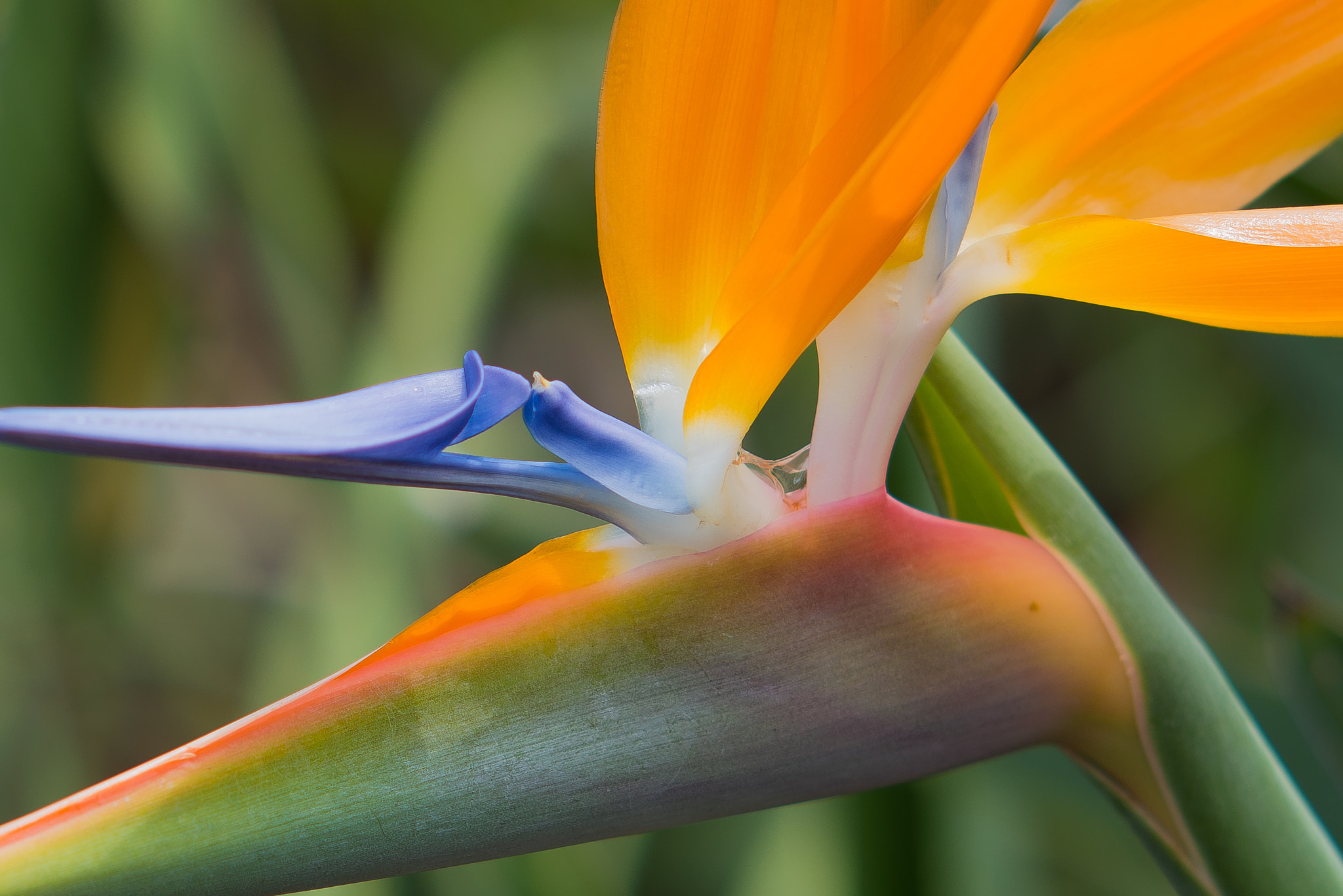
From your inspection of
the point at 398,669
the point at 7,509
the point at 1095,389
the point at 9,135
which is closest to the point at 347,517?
the point at 7,509

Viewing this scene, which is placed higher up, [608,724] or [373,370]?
[373,370]

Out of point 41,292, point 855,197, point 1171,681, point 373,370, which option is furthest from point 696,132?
point 41,292

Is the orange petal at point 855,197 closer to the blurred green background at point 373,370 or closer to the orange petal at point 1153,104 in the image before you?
the orange petal at point 1153,104

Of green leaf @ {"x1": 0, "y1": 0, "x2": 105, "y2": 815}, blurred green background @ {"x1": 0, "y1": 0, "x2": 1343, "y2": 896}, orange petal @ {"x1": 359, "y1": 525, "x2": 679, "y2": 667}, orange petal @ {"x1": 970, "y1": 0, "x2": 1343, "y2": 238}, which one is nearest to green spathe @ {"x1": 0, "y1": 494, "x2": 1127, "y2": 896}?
orange petal @ {"x1": 359, "y1": 525, "x2": 679, "y2": 667}

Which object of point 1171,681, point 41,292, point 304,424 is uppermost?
point 41,292

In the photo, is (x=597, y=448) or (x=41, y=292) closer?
(x=597, y=448)

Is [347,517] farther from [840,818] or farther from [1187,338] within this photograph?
[1187,338]

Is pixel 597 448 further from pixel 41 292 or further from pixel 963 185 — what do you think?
pixel 41 292
